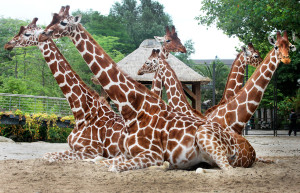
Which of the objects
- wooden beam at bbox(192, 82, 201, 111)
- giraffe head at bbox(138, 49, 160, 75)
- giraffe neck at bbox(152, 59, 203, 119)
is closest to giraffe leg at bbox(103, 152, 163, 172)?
giraffe neck at bbox(152, 59, 203, 119)

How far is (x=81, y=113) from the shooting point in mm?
7113

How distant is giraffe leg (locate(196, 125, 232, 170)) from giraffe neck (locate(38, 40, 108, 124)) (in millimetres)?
2503

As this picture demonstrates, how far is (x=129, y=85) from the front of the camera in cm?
603

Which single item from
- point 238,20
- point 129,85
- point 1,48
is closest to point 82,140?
point 129,85

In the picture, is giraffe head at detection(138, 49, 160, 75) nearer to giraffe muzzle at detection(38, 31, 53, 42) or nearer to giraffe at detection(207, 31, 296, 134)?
giraffe at detection(207, 31, 296, 134)

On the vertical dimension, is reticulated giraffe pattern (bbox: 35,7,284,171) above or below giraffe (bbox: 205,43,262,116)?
below

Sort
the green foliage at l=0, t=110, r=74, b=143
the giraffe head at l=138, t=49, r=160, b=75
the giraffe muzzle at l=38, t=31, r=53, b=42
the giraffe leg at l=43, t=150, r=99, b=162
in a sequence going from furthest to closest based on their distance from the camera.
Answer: the green foliage at l=0, t=110, r=74, b=143, the giraffe head at l=138, t=49, r=160, b=75, the giraffe leg at l=43, t=150, r=99, b=162, the giraffe muzzle at l=38, t=31, r=53, b=42

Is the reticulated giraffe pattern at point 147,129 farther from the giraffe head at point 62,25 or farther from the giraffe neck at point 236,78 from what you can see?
the giraffe neck at point 236,78

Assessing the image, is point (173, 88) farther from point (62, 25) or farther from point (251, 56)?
point (62, 25)

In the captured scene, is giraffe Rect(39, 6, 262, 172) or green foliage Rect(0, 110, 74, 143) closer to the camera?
giraffe Rect(39, 6, 262, 172)

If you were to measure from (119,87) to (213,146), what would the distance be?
1714mm

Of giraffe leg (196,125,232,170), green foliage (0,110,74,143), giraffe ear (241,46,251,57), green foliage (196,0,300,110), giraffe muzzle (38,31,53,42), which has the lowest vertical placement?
green foliage (0,110,74,143)

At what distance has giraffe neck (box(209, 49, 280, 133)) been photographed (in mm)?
6629

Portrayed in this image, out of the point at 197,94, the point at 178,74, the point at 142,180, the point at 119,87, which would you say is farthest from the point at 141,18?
the point at 142,180
